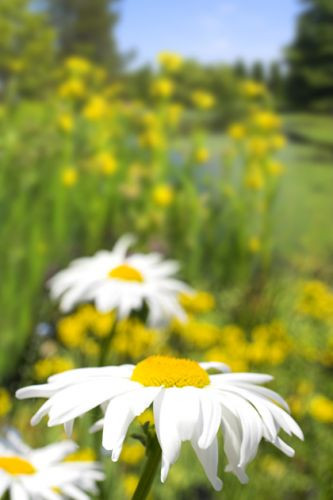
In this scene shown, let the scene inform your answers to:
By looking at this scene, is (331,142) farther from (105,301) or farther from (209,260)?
(105,301)

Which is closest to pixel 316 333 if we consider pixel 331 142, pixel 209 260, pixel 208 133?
pixel 209 260

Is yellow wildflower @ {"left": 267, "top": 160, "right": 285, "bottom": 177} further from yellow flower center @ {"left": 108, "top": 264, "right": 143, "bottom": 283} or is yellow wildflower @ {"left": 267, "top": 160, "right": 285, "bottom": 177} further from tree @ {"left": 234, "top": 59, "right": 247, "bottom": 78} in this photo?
yellow flower center @ {"left": 108, "top": 264, "right": 143, "bottom": 283}

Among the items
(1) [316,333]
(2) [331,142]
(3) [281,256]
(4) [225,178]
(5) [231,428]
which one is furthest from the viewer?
(2) [331,142]

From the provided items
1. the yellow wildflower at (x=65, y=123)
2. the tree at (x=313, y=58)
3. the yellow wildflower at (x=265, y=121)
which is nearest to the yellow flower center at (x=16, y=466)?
the yellow wildflower at (x=65, y=123)

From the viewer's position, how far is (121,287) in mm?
1284

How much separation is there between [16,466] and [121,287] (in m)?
0.55

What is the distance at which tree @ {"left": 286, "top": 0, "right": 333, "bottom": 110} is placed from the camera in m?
4.47

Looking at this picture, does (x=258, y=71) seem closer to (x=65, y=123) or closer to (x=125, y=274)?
(x=65, y=123)

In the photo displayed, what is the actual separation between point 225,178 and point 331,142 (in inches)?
47.5

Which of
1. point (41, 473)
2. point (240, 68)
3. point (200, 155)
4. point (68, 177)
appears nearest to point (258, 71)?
point (240, 68)

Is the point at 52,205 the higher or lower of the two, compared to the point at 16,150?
lower

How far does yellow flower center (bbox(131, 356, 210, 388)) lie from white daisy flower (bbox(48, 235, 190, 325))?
24.2 inches

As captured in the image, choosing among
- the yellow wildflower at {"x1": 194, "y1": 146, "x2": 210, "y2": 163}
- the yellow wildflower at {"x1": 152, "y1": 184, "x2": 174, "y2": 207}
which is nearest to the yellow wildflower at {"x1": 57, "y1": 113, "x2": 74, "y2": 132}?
the yellow wildflower at {"x1": 152, "y1": 184, "x2": 174, "y2": 207}

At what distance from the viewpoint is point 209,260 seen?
3.49 m
